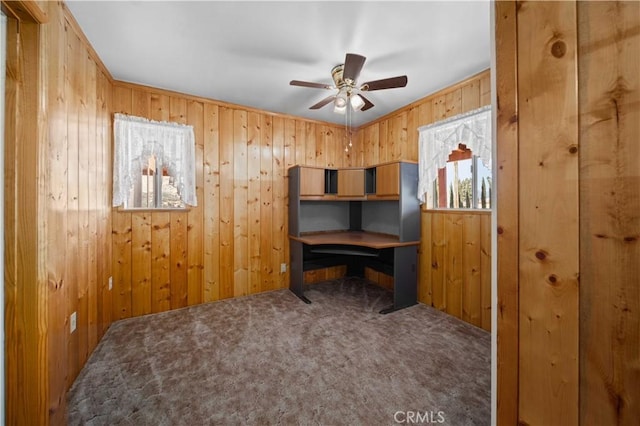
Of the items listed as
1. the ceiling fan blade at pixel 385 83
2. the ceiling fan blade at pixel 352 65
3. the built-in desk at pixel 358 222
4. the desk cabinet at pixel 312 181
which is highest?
the ceiling fan blade at pixel 352 65

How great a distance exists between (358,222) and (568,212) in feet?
11.2

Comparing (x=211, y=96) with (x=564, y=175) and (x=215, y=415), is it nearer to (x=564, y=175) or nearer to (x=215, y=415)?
(x=215, y=415)

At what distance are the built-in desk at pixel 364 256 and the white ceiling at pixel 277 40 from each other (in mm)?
1766

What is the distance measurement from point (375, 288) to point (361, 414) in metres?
2.17

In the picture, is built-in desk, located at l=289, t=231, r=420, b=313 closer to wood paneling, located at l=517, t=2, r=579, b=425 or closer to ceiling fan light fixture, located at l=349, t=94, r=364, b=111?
ceiling fan light fixture, located at l=349, t=94, r=364, b=111

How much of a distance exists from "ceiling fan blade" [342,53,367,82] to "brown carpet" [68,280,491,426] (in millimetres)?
2236

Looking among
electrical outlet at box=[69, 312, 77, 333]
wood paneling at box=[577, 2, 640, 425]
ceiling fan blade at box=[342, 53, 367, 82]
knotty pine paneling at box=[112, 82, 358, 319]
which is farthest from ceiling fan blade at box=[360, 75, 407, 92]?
electrical outlet at box=[69, 312, 77, 333]

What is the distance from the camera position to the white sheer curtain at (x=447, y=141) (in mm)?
2381

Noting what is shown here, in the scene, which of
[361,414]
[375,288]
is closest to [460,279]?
[375,288]

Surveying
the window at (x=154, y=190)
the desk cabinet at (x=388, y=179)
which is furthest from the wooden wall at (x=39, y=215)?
the desk cabinet at (x=388, y=179)

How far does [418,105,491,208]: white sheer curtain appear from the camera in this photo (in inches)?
93.7

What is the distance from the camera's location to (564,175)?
69cm

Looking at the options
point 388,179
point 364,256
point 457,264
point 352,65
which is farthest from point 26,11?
point 457,264

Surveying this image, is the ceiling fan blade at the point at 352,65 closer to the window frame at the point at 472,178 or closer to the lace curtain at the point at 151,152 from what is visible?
the window frame at the point at 472,178
